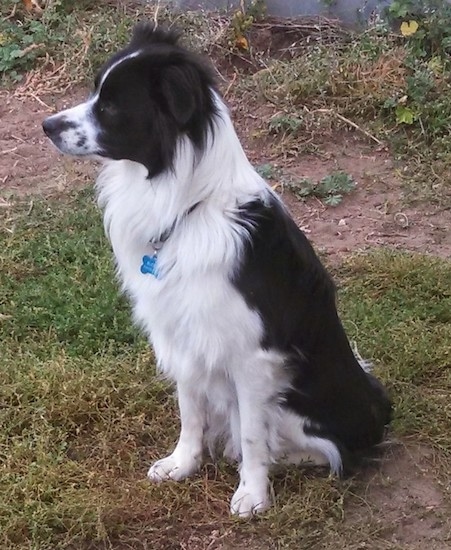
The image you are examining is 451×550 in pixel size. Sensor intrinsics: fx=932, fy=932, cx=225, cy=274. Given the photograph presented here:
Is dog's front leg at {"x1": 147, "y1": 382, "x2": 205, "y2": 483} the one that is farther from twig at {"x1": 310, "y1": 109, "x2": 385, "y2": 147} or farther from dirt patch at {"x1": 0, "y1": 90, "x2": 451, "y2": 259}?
twig at {"x1": 310, "y1": 109, "x2": 385, "y2": 147}

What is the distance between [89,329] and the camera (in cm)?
363

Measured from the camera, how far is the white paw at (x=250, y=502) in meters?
2.81

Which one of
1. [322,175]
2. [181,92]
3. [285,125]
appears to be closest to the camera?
[181,92]

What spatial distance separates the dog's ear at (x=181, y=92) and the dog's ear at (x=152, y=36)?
18 centimetres

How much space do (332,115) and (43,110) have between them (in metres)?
1.68

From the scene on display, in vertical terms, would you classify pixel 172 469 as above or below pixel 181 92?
below

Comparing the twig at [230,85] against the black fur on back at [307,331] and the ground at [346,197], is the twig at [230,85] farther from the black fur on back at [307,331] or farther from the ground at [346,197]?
the black fur on back at [307,331]

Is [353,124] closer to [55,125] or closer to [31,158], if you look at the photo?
[31,158]

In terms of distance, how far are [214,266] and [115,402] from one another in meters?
0.94

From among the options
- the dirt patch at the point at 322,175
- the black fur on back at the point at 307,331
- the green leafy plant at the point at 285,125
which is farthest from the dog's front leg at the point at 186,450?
the green leafy plant at the point at 285,125

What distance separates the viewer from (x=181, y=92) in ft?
7.75

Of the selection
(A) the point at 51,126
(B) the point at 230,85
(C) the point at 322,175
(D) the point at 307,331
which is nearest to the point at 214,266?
(D) the point at 307,331

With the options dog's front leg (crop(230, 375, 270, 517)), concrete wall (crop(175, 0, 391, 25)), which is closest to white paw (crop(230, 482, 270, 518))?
dog's front leg (crop(230, 375, 270, 517))

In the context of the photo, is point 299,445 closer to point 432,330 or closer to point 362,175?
point 432,330
